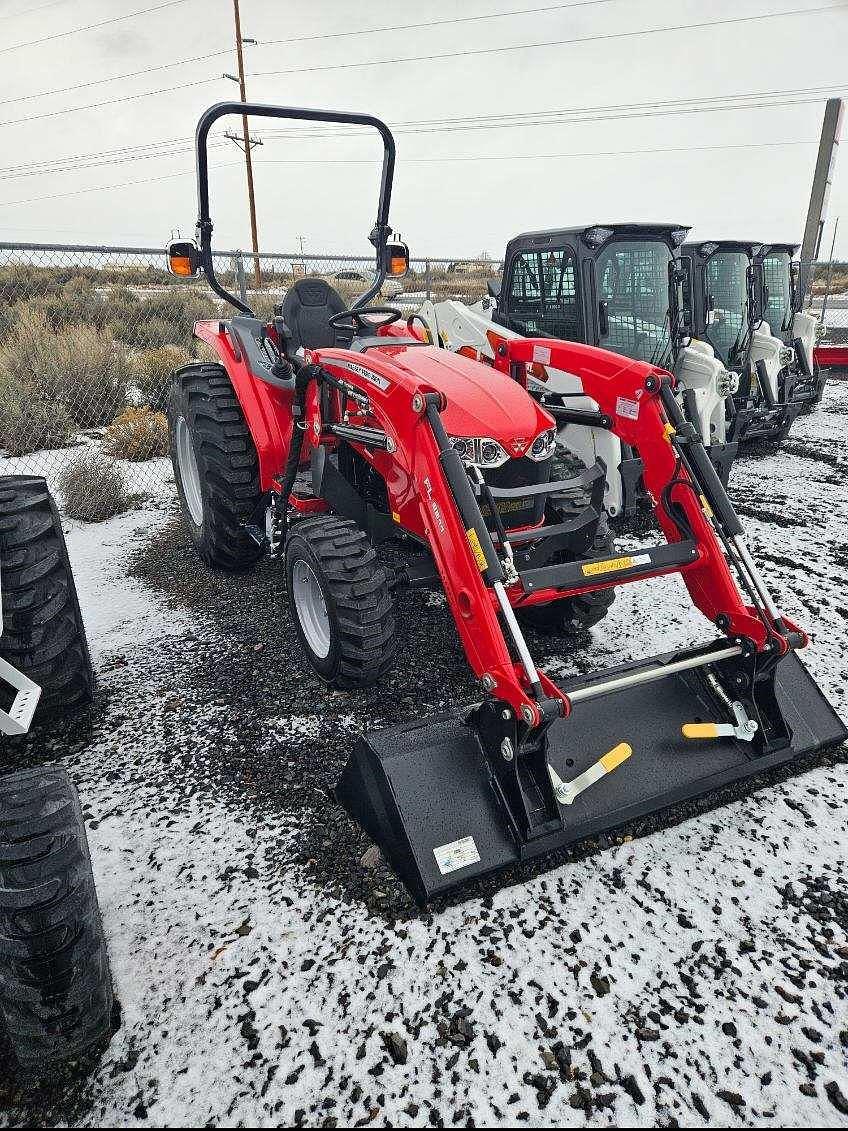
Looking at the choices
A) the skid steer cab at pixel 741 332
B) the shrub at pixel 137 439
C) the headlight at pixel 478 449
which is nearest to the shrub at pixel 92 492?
the shrub at pixel 137 439

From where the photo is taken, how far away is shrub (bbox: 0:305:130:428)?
8.31 metres

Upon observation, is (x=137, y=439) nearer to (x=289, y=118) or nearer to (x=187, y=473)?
(x=187, y=473)

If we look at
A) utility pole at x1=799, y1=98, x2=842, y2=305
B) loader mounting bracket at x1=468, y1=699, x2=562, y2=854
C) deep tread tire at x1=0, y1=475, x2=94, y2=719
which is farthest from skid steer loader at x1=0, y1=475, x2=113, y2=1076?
utility pole at x1=799, y1=98, x2=842, y2=305

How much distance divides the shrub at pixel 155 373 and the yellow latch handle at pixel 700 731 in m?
8.15

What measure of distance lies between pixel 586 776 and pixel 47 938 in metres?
1.53

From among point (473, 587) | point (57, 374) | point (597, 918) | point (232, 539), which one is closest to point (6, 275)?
point (57, 374)

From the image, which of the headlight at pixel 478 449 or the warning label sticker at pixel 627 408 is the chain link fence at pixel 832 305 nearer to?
the warning label sticker at pixel 627 408

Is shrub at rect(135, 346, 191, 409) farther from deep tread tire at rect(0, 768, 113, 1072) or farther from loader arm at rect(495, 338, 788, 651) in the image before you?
deep tread tire at rect(0, 768, 113, 1072)

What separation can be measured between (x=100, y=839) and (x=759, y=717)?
242 centimetres

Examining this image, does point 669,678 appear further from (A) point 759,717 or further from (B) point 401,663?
(B) point 401,663

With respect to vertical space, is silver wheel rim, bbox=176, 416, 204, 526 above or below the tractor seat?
below

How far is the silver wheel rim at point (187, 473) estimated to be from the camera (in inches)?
189

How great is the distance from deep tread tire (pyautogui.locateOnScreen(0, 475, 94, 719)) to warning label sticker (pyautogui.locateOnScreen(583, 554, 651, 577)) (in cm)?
212

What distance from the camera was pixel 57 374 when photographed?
8.30 metres
